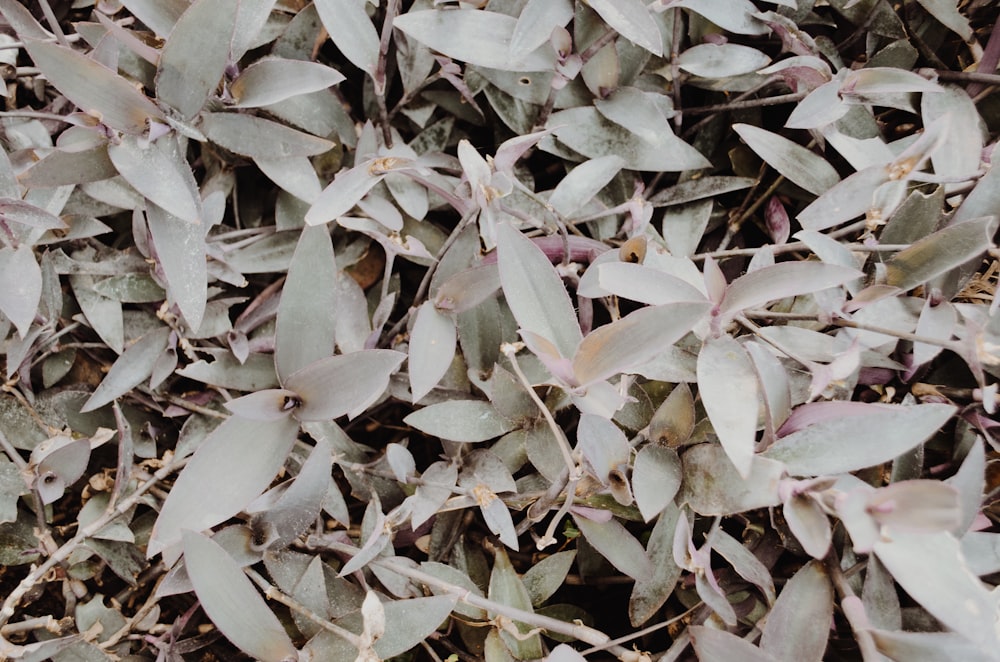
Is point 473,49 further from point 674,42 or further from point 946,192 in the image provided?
point 946,192

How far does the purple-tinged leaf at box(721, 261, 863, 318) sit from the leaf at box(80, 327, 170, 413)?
591 mm

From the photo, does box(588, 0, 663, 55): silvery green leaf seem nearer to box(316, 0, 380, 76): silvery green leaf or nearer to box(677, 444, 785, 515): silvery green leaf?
box(316, 0, 380, 76): silvery green leaf

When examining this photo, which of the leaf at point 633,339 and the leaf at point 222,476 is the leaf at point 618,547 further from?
the leaf at point 222,476

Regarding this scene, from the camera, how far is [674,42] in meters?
0.81

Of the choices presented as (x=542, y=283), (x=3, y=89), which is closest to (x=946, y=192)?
(x=542, y=283)

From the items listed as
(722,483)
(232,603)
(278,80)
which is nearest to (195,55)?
(278,80)

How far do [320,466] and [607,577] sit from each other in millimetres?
346

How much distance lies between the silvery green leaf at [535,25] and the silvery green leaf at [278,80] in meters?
0.17

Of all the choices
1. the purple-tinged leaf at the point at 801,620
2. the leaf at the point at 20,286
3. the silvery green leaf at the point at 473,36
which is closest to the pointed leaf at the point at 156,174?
the leaf at the point at 20,286

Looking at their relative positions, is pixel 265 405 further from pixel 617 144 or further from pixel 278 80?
pixel 617 144

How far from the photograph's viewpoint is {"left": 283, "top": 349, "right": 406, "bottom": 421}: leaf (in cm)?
61

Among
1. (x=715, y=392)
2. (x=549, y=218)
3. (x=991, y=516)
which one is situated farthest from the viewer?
(x=549, y=218)

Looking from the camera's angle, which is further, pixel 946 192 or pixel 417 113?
pixel 417 113

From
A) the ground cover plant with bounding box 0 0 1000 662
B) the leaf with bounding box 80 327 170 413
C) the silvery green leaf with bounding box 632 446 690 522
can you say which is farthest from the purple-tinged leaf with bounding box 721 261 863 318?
the leaf with bounding box 80 327 170 413
